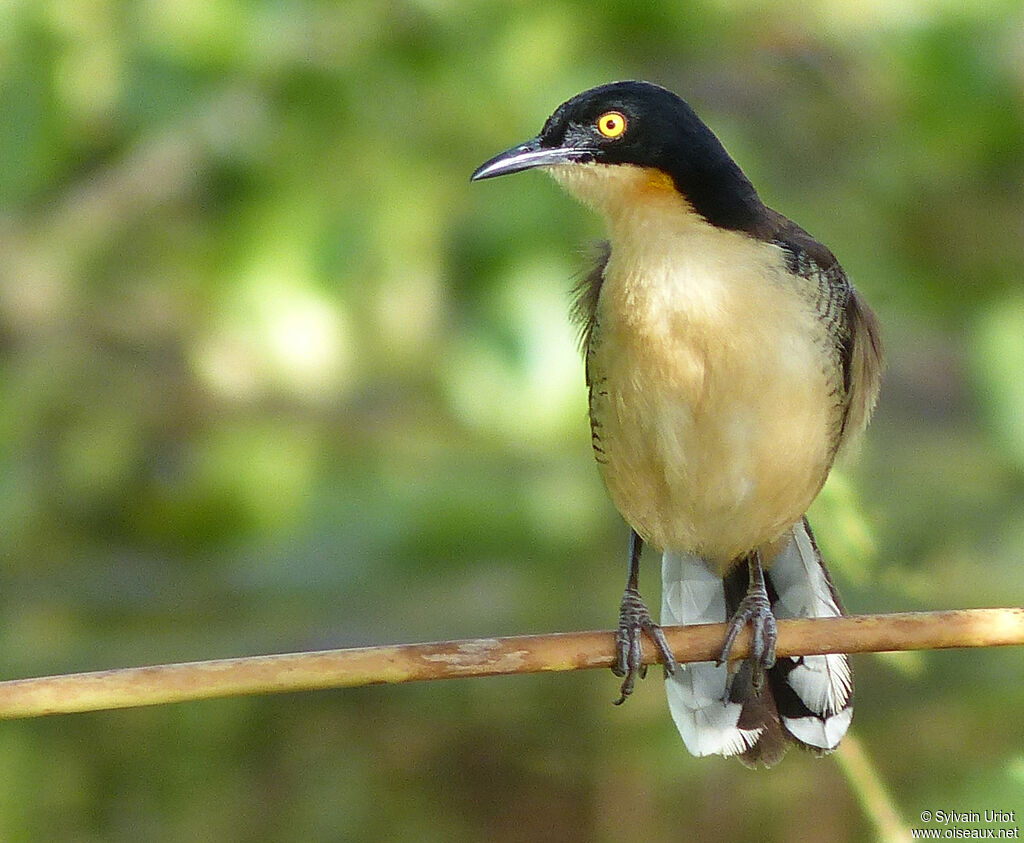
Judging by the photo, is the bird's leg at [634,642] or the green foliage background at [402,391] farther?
the green foliage background at [402,391]

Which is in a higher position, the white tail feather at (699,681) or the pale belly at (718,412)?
the pale belly at (718,412)

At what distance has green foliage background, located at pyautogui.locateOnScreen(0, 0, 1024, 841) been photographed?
214 inches

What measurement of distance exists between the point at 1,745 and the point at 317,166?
258 cm

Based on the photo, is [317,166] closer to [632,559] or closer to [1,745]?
[632,559]

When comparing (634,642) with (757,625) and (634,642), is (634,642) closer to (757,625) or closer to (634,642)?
(634,642)

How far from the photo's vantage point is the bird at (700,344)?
352 cm

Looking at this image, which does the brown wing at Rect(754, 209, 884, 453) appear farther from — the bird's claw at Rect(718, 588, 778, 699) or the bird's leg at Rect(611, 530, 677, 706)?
the bird's leg at Rect(611, 530, 677, 706)

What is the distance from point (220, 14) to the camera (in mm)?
5074

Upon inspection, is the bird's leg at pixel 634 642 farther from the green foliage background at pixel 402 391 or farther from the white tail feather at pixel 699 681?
the green foliage background at pixel 402 391

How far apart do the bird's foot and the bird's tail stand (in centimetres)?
18

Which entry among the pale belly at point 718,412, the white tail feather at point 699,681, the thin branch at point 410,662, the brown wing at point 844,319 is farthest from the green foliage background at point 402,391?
the thin branch at point 410,662

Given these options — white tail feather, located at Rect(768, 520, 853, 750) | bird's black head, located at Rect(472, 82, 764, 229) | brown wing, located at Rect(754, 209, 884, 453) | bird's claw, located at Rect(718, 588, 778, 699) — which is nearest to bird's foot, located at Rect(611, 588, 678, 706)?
bird's claw, located at Rect(718, 588, 778, 699)

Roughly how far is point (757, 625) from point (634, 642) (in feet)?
1.08

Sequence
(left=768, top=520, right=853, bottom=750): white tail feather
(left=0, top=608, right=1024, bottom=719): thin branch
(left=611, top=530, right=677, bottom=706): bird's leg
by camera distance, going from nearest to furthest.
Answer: (left=0, top=608, right=1024, bottom=719): thin branch
(left=611, top=530, right=677, bottom=706): bird's leg
(left=768, top=520, right=853, bottom=750): white tail feather
